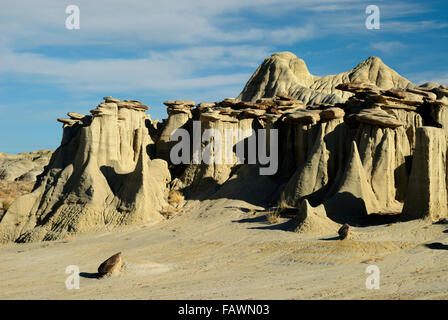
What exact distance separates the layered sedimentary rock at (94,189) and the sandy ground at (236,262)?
1007mm

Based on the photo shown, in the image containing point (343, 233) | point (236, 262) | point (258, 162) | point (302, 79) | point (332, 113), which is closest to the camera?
point (236, 262)

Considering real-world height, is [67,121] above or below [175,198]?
A: above

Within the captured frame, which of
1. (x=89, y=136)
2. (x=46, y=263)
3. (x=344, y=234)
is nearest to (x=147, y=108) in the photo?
(x=89, y=136)

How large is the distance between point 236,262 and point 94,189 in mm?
8665

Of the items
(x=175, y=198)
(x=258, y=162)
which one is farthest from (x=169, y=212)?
(x=258, y=162)

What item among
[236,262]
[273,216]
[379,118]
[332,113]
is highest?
[332,113]

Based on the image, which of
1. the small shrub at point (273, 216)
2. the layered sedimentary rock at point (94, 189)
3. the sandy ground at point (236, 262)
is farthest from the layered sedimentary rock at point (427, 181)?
the layered sedimentary rock at point (94, 189)

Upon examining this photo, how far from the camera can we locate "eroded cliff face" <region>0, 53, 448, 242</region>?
18969mm

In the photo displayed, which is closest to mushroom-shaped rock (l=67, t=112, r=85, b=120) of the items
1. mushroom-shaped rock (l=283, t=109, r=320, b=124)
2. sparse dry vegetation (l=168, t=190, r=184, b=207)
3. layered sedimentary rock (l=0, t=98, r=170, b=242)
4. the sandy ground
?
layered sedimentary rock (l=0, t=98, r=170, b=242)

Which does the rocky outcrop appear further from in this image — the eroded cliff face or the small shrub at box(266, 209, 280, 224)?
the small shrub at box(266, 209, 280, 224)

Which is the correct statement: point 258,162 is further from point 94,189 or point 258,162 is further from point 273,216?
point 94,189

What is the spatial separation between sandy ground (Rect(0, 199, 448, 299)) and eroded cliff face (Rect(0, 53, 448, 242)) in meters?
1.41

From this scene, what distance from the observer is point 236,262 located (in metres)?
15.2

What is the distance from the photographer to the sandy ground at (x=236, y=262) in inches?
466
